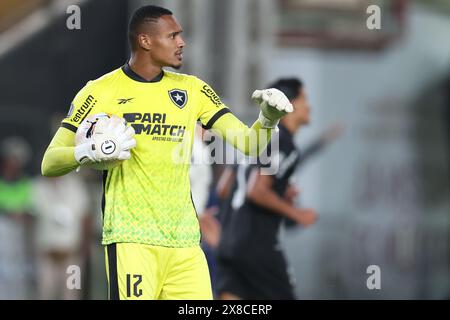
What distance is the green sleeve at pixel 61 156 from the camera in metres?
8.01

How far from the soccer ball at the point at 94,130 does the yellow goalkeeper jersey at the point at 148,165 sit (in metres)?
0.10

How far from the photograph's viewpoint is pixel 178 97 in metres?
8.24

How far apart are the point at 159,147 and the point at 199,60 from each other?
847cm

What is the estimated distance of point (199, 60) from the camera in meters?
16.5

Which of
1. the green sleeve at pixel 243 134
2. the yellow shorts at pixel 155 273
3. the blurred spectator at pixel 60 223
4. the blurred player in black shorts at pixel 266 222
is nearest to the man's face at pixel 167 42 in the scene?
the green sleeve at pixel 243 134

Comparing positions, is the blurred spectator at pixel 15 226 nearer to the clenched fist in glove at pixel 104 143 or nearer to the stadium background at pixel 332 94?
the stadium background at pixel 332 94

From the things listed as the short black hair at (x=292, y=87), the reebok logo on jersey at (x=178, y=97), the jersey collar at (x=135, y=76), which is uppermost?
the short black hair at (x=292, y=87)

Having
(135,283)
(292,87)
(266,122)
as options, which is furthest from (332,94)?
(135,283)

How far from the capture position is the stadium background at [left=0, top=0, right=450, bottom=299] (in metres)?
17.7

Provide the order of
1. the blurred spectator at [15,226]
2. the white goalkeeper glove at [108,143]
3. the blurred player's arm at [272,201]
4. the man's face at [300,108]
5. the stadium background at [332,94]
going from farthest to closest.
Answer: the blurred spectator at [15,226] < the stadium background at [332,94] < the man's face at [300,108] < the blurred player's arm at [272,201] < the white goalkeeper glove at [108,143]
